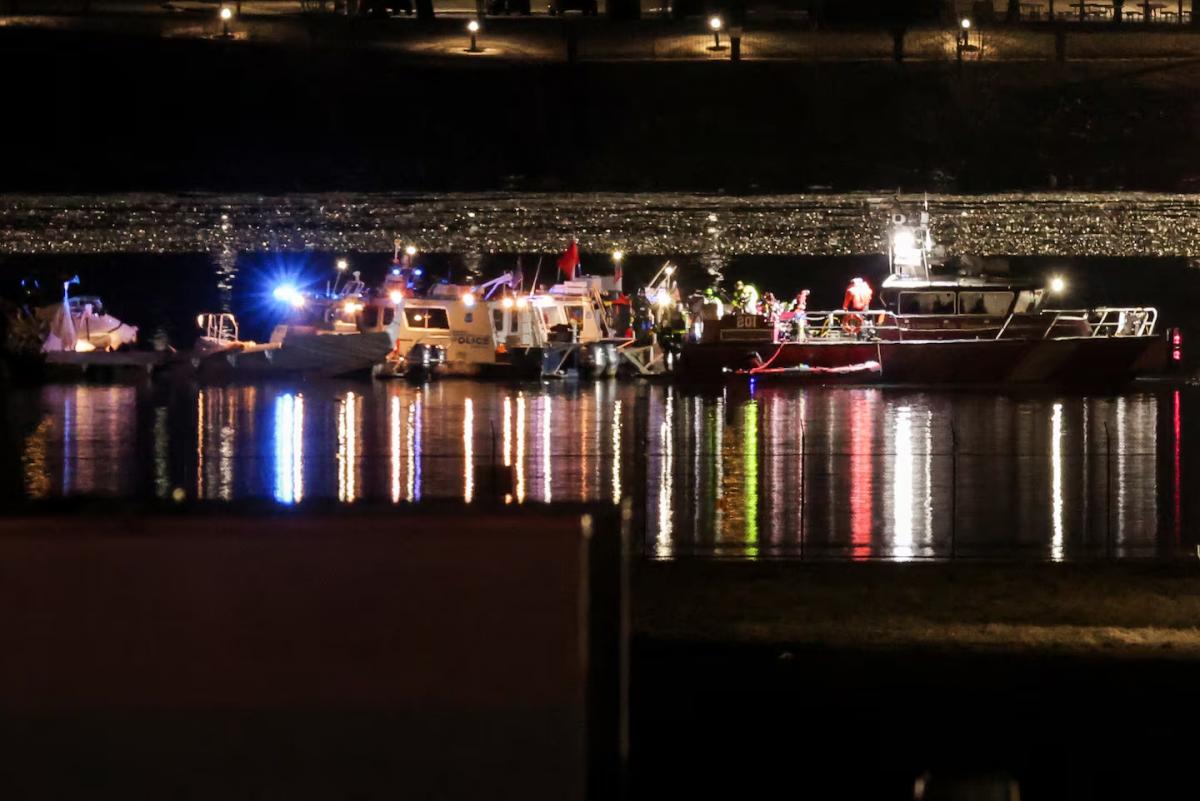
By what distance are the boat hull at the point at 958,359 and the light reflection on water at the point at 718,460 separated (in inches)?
102

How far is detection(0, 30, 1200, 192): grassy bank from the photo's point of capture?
5609 cm

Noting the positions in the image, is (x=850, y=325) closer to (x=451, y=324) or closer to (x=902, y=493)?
(x=451, y=324)

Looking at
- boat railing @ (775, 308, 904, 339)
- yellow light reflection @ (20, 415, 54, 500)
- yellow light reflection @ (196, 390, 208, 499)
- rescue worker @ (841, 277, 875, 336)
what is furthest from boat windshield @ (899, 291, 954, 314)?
yellow light reflection @ (20, 415, 54, 500)

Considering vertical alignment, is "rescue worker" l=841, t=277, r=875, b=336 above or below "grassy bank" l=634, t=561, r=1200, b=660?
above

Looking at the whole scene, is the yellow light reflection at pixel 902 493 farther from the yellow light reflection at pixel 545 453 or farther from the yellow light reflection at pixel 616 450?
the yellow light reflection at pixel 545 453

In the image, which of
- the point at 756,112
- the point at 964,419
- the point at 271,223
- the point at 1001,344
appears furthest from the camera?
the point at 756,112

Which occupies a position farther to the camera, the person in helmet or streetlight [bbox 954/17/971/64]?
streetlight [bbox 954/17/971/64]

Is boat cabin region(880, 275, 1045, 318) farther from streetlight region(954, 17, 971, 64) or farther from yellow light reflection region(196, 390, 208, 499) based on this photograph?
streetlight region(954, 17, 971, 64)

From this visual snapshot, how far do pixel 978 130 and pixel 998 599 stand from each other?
4776 cm

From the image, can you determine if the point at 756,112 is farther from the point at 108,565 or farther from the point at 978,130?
the point at 108,565

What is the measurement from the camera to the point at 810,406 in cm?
3359

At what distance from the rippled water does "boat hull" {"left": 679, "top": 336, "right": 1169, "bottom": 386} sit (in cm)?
1156

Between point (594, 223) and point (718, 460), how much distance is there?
3119 cm

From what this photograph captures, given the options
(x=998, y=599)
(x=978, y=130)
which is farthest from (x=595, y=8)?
(x=998, y=599)
